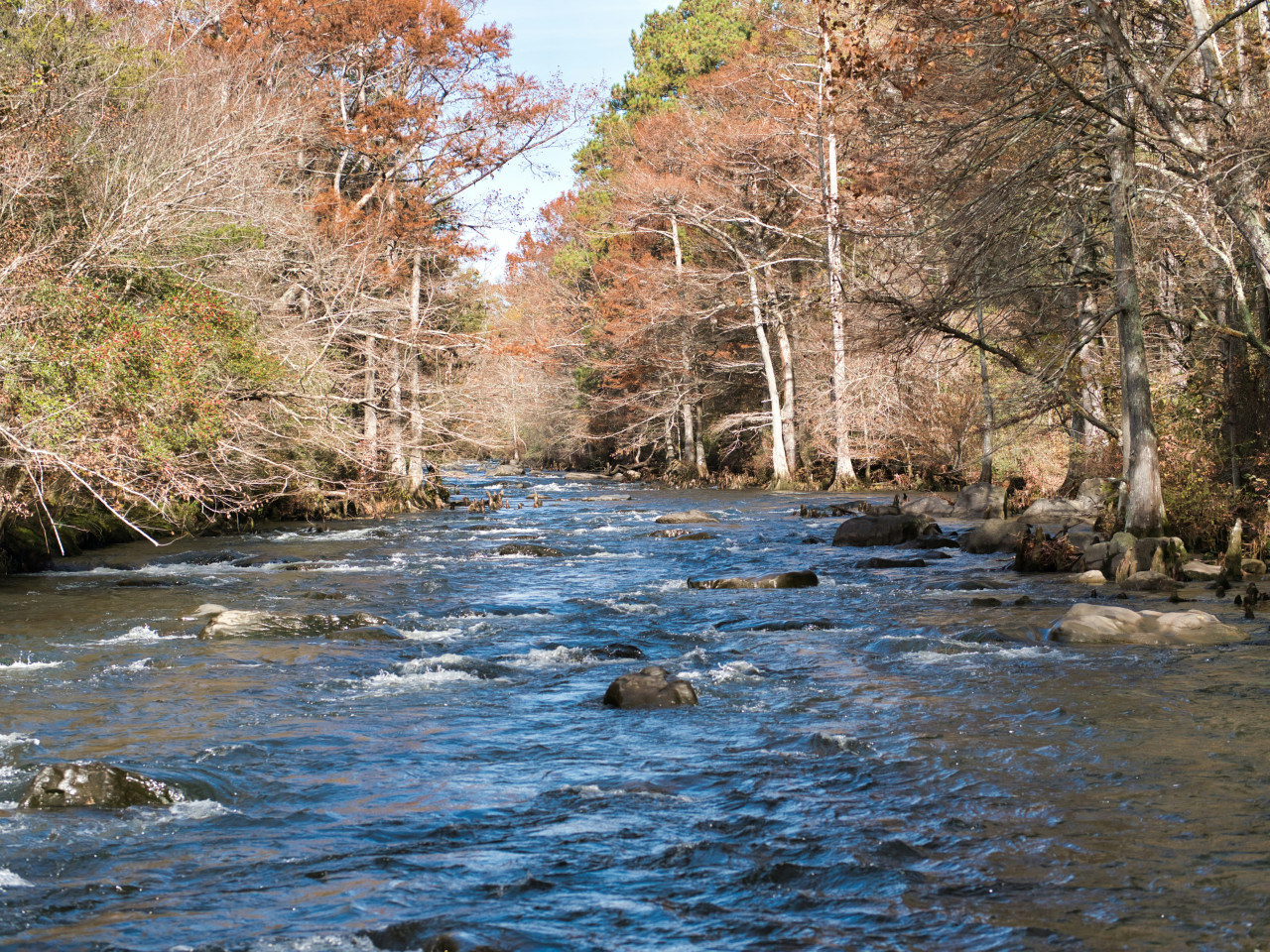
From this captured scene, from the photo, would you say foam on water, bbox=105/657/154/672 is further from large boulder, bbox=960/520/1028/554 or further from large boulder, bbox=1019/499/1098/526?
large boulder, bbox=1019/499/1098/526

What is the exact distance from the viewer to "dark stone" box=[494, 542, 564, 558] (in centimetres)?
2020

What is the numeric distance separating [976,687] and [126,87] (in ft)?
60.9

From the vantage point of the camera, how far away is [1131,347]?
15742 millimetres

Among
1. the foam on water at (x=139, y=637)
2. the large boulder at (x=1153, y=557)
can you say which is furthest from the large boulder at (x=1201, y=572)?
the foam on water at (x=139, y=637)

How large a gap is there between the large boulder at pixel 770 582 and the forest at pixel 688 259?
4078 millimetres

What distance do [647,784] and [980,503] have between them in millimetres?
19125

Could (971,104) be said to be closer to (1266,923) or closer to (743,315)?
(1266,923)

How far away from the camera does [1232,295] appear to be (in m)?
16.4

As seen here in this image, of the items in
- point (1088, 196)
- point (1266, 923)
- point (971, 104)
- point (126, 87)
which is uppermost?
point (126, 87)

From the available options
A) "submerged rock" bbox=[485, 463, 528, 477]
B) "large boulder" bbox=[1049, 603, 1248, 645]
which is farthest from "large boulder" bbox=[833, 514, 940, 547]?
"submerged rock" bbox=[485, 463, 528, 477]

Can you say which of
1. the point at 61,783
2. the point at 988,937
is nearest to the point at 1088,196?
the point at 988,937

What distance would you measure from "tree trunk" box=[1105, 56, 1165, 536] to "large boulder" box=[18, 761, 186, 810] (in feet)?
43.3

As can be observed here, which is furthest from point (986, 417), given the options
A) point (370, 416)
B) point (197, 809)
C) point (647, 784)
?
point (197, 809)

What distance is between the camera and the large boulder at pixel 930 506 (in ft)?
80.8
